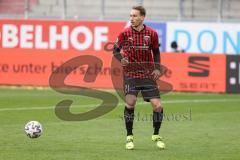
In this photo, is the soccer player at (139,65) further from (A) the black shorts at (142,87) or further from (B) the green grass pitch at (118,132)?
(B) the green grass pitch at (118,132)

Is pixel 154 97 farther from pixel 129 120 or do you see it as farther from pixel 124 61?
pixel 124 61

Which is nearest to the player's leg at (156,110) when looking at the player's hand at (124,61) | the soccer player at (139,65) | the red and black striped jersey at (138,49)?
the soccer player at (139,65)

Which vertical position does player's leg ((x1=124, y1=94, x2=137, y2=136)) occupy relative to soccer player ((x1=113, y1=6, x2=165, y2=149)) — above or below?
below

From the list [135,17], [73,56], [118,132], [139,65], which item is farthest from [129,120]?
[73,56]

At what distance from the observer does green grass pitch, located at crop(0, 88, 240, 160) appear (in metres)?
10.9

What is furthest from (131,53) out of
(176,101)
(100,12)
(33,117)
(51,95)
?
(100,12)

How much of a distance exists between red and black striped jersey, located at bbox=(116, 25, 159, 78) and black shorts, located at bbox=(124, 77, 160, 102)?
0.08 meters

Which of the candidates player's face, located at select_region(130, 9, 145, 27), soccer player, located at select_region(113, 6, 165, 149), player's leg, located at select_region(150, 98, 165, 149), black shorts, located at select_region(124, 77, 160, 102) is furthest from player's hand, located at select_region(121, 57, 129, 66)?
player's leg, located at select_region(150, 98, 165, 149)

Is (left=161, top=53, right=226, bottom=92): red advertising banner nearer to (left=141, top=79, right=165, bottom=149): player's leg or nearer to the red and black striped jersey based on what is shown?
(left=141, top=79, right=165, bottom=149): player's leg

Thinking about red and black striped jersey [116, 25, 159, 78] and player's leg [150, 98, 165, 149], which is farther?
player's leg [150, 98, 165, 149]

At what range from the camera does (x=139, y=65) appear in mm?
11461

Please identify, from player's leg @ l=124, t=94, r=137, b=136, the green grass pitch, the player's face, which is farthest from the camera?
player's leg @ l=124, t=94, r=137, b=136

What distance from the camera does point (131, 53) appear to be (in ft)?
37.5

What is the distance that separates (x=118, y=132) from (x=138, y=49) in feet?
9.76
